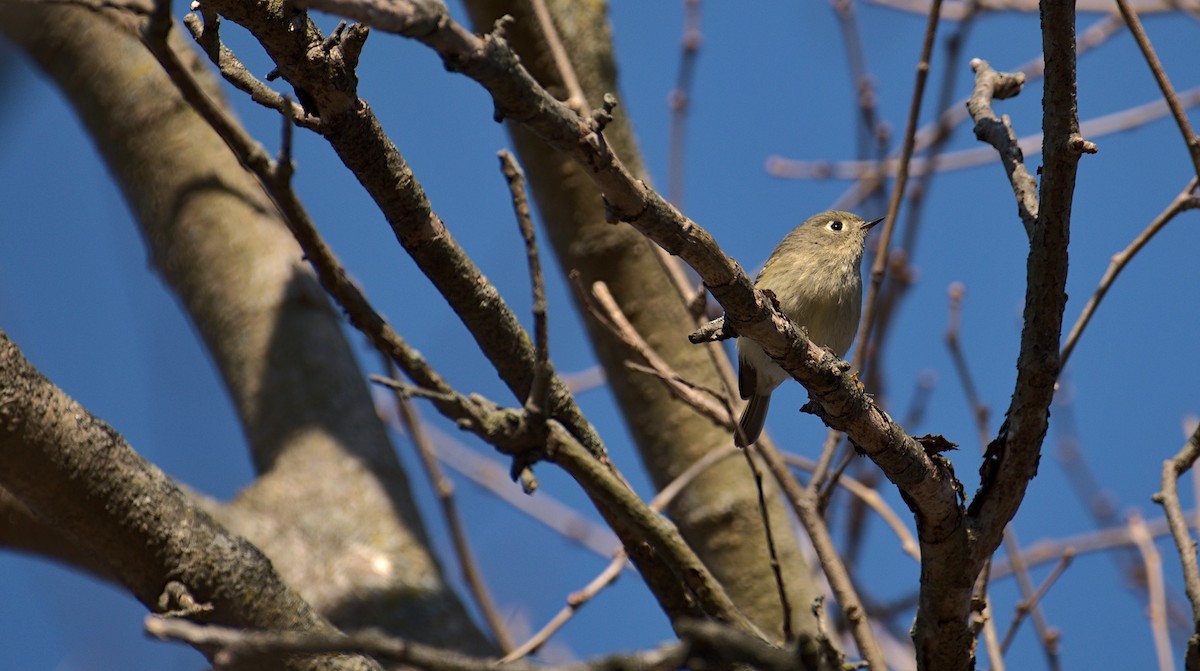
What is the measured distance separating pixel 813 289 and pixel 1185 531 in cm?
159

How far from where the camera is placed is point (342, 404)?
3.74 meters

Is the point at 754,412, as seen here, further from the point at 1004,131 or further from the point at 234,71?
the point at 234,71

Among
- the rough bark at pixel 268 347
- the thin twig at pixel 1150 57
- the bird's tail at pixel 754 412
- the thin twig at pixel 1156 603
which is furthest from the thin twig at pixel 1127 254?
the rough bark at pixel 268 347

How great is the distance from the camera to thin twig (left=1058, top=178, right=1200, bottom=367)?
2275 mm

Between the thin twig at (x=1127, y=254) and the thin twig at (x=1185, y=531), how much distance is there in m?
0.29

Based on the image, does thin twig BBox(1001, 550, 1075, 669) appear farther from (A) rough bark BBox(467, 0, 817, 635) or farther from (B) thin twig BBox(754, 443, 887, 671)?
(A) rough bark BBox(467, 0, 817, 635)

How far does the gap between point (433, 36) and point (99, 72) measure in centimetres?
348

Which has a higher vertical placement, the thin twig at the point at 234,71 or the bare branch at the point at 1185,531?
the thin twig at the point at 234,71

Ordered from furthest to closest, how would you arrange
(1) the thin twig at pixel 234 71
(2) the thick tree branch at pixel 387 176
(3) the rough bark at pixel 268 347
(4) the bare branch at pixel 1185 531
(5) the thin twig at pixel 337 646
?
1. (3) the rough bark at pixel 268 347
2. (4) the bare branch at pixel 1185 531
3. (1) the thin twig at pixel 234 71
4. (2) the thick tree branch at pixel 387 176
5. (5) the thin twig at pixel 337 646

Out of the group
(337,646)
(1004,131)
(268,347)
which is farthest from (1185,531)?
(268,347)

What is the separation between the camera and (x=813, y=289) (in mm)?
3529

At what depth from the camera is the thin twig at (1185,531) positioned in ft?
6.11

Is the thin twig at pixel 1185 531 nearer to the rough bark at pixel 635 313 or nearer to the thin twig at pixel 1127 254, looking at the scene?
the thin twig at pixel 1127 254

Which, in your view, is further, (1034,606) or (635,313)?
(635,313)
